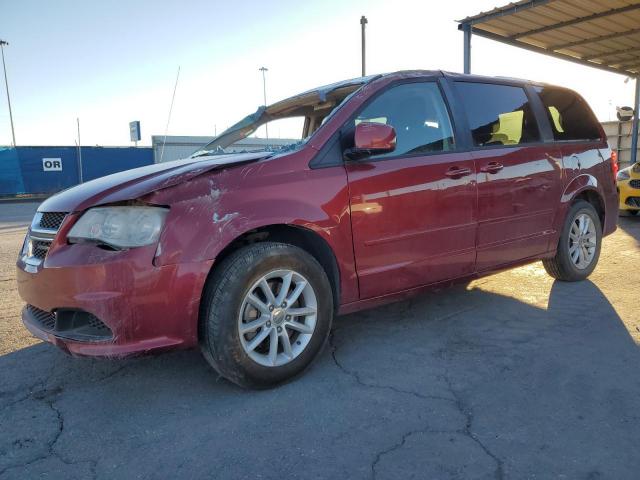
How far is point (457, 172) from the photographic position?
350 cm

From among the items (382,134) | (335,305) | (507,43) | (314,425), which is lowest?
(314,425)

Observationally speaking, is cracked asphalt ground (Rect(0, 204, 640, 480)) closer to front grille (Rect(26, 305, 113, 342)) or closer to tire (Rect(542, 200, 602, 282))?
front grille (Rect(26, 305, 113, 342))

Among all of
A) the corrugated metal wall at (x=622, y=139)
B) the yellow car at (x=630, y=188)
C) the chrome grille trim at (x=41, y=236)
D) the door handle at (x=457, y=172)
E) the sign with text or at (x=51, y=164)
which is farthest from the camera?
the sign with text or at (x=51, y=164)

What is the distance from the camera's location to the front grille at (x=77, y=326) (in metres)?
2.48

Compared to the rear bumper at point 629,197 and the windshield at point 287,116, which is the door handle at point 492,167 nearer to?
the windshield at point 287,116

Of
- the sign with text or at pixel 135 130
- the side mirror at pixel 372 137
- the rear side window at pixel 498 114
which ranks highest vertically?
the sign with text or at pixel 135 130

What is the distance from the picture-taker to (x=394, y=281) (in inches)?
128

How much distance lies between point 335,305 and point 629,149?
61.8 feet

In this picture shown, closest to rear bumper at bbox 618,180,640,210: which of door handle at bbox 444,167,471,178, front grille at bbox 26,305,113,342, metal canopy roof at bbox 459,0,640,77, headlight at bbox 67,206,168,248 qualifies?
metal canopy roof at bbox 459,0,640,77

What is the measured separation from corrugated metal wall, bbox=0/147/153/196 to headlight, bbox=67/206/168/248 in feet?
72.0

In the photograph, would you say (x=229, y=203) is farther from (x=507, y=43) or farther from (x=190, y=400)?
(x=507, y=43)

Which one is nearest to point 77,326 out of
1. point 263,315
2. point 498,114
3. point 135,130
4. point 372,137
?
point 263,315

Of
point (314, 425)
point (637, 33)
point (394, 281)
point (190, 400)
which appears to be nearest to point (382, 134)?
point (394, 281)

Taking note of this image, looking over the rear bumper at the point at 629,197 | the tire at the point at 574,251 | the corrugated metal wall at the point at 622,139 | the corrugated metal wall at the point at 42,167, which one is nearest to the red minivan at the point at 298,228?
the tire at the point at 574,251
